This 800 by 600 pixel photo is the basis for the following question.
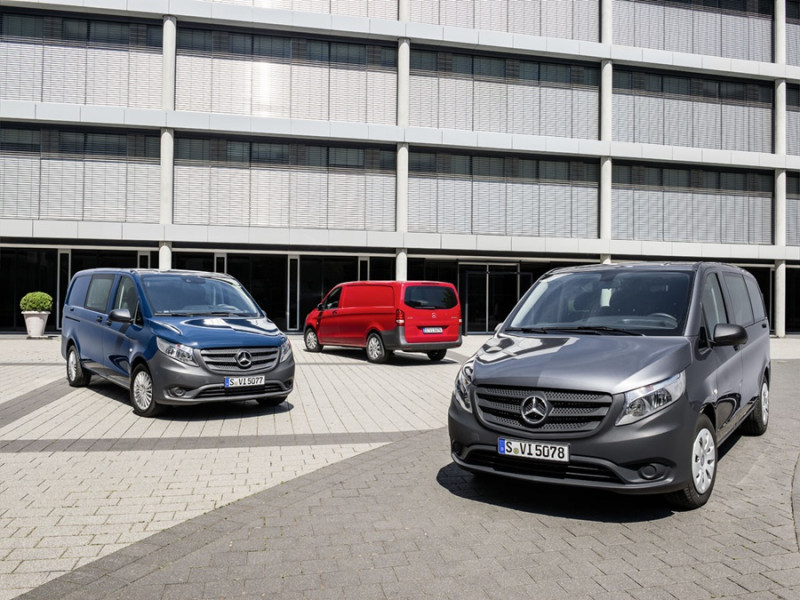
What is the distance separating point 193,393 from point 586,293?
4.60 m

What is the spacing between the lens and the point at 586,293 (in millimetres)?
5969

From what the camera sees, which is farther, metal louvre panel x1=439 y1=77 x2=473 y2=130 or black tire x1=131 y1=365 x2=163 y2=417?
metal louvre panel x1=439 y1=77 x2=473 y2=130

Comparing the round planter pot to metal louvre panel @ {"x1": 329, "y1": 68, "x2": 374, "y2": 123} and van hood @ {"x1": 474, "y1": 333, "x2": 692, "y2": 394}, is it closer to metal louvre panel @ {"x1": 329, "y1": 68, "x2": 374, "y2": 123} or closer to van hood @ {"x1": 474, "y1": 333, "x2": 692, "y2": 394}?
metal louvre panel @ {"x1": 329, "y1": 68, "x2": 374, "y2": 123}

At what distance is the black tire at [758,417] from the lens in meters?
7.37

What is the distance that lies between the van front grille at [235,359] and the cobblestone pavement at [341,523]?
2.32 ft

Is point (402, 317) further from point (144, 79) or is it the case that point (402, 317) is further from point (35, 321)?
point (144, 79)

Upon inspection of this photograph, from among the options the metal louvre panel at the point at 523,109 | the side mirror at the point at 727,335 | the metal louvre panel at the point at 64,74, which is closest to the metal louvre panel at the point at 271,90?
the metal louvre panel at the point at 64,74

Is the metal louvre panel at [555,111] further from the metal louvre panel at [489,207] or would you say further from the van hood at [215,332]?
the van hood at [215,332]

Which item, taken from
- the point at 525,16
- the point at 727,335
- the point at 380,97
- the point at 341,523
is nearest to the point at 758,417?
the point at 727,335

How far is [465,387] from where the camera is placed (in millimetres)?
5086

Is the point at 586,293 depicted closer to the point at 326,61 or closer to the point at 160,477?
the point at 160,477

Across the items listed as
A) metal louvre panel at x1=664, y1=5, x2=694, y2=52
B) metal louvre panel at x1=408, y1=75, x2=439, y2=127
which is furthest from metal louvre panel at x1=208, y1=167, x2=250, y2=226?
metal louvre panel at x1=664, y1=5, x2=694, y2=52

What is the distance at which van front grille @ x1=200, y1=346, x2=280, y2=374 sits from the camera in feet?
26.6

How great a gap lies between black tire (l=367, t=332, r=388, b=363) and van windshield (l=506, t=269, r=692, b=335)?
9.07 m
